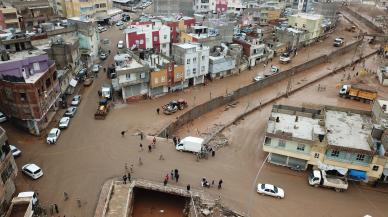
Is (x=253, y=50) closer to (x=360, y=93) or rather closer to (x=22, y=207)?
(x=360, y=93)

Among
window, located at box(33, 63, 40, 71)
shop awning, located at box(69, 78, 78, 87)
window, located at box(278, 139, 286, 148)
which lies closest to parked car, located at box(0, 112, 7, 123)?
window, located at box(33, 63, 40, 71)

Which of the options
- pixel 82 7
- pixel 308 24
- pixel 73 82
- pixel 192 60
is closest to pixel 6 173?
pixel 73 82

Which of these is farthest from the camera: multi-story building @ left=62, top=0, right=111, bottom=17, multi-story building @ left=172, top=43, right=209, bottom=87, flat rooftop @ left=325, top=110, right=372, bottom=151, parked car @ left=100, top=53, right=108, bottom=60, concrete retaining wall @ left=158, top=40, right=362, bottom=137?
multi-story building @ left=62, top=0, right=111, bottom=17

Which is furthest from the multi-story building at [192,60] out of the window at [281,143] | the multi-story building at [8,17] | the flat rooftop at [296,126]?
the multi-story building at [8,17]

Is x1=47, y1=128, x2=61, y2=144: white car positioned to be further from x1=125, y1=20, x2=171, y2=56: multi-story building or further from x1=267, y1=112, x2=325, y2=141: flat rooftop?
x1=125, y1=20, x2=171, y2=56: multi-story building

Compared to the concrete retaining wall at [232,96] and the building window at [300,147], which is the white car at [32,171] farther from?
the building window at [300,147]

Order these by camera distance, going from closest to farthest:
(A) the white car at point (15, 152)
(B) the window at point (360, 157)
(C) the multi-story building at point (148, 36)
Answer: (B) the window at point (360, 157), (A) the white car at point (15, 152), (C) the multi-story building at point (148, 36)
